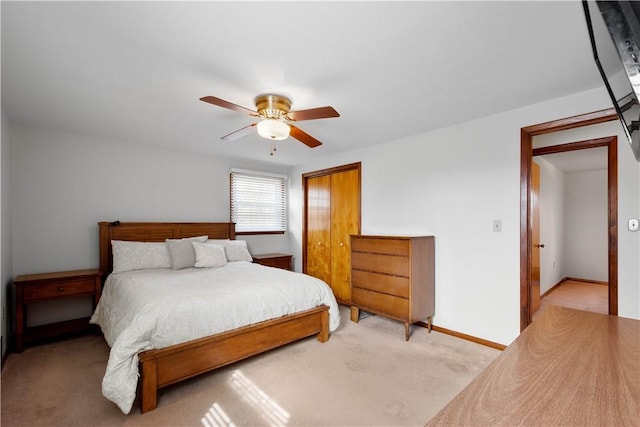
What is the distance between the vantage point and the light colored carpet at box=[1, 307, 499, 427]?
1.81 meters

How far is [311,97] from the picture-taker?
7.84 feet

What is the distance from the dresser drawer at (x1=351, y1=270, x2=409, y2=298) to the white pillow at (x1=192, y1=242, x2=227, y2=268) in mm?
1628

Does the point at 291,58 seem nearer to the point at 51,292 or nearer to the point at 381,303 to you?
the point at 381,303

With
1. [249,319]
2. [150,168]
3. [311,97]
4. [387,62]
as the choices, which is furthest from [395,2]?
[150,168]

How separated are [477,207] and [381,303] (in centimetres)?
143

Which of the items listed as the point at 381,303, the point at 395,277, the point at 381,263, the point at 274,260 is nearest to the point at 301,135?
the point at 381,263

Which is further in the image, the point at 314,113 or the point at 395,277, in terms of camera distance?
the point at 395,277

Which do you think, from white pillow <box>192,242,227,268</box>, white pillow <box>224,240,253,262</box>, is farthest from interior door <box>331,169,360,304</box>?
white pillow <box>192,242,227,268</box>

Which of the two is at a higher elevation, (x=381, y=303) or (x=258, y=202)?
(x=258, y=202)

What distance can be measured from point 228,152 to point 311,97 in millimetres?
2240

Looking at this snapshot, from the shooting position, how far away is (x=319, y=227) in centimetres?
476

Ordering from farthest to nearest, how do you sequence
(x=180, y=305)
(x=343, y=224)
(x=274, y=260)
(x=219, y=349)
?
(x=274, y=260) → (x=343, y=224) → (x=219, y=349) → (x=180, y=305)

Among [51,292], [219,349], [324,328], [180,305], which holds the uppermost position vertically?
[180,305]

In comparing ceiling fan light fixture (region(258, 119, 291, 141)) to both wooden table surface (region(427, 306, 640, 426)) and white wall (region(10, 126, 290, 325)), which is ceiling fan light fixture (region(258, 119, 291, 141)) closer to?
wooden table surface (region(427, 306, 640, 426))
